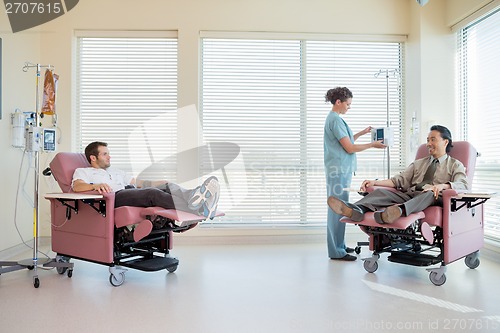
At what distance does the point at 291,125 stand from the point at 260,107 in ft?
1.33

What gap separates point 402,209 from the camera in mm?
2928

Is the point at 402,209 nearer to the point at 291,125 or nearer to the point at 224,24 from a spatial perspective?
the point at 291,125

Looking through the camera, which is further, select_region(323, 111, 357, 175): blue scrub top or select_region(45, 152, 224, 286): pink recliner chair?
select_region(323, 111, 357, 175): blue scrub top

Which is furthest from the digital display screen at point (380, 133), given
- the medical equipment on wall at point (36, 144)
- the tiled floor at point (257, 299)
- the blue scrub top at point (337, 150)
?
the medical equipment on wall at point (36, 144)

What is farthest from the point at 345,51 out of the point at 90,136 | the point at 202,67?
the point at 90,136

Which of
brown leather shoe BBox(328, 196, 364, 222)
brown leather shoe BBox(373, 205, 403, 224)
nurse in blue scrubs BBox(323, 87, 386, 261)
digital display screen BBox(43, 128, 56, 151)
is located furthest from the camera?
nurse in blue scrubs BBox(323, 87, 386, 261)

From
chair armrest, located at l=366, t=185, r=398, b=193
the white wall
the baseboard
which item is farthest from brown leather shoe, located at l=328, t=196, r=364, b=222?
the baseboard

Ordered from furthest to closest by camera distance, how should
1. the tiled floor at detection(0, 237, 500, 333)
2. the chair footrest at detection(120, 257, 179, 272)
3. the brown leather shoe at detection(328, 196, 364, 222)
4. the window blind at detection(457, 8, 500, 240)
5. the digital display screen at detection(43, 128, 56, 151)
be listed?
1. the window blind at detection(457, 8, 500, 240)
2. the digital display screen at detection(43, 128, 56, 151)
3. the brown leather shoe at detection(328, 196, 364, 222)
4. the chair footrest at detection(120, 257, 179, 272)
5. the tiled floor at detection(0, 237, 500, 333)

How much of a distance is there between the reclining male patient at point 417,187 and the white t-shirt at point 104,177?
5.72 feet

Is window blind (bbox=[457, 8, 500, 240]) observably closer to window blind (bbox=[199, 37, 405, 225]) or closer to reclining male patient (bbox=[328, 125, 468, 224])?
window blind (bbox=[199, 37, 405, 225])

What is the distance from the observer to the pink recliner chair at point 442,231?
293 centimetres

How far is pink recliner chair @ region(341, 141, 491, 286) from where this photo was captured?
9.61 ft

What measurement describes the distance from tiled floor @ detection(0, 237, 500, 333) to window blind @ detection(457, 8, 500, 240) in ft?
2.64

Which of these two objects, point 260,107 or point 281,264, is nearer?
point 281,264
